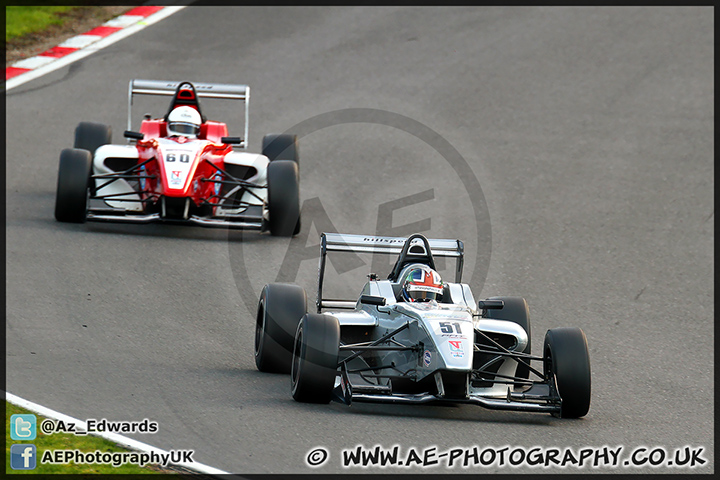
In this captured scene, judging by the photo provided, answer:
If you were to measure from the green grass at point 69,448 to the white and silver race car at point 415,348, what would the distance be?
165 cm

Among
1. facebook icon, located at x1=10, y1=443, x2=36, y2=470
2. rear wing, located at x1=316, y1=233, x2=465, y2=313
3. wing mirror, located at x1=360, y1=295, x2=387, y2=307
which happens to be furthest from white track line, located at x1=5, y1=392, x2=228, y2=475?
rear wing, located at x1=316, y1=233, x2=465, y2=313

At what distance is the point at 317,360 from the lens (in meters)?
7.96

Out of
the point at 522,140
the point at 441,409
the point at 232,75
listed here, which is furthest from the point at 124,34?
the point at 441,409

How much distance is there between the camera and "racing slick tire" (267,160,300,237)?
1355 cm

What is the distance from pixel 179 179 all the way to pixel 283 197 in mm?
1294

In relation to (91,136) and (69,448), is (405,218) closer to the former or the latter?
(91,136)

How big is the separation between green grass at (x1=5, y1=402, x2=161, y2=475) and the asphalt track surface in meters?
0.41

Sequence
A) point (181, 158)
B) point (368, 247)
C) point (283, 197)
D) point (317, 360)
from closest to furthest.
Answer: point (317, 360) → point (368, 247) → point (181, 158) → point (283, 197)

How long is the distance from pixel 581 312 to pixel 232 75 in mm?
10669

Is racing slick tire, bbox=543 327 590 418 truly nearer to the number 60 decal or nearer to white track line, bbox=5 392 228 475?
white track line, bbox=5 392 228 475

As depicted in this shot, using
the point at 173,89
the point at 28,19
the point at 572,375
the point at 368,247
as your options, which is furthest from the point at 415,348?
the point at 28,19

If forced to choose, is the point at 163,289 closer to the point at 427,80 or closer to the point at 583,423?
the point at 583,423

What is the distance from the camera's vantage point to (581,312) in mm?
12281

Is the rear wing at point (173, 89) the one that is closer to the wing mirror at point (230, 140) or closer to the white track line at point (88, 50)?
the wing mirror at point (230, 140)
